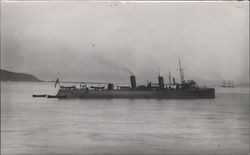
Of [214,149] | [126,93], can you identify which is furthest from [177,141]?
[126,93]

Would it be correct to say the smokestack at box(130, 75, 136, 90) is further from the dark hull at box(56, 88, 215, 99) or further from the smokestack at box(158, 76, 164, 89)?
the smokestack at box(158, 76, 164, 89)

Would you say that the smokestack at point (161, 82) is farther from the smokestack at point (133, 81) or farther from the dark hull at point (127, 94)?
the smokestack at point (133, 81)

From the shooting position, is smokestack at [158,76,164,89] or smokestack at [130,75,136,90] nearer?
smokestack at [130,75,136,90]

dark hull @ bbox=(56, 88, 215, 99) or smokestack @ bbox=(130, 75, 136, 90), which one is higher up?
smokestack @ bbox=(130, 75, 136, 90)

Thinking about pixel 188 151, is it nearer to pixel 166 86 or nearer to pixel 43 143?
pixel 43 143

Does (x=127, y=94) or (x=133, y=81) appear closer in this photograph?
(x=133, y=81)

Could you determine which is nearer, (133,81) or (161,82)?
(133,81)

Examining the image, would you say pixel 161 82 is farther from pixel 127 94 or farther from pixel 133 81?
pixel 127 94

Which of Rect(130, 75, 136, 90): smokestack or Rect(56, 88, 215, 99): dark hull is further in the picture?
Rect(56, 88, 215, 99): dark hull

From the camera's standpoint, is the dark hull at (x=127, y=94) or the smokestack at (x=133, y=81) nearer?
the smokestack at (x=133, y=81)

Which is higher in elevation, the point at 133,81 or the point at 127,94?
the point at 133,81

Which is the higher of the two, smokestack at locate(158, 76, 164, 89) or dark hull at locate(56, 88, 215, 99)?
smokestack at locate(158, 76, 164, 89)
